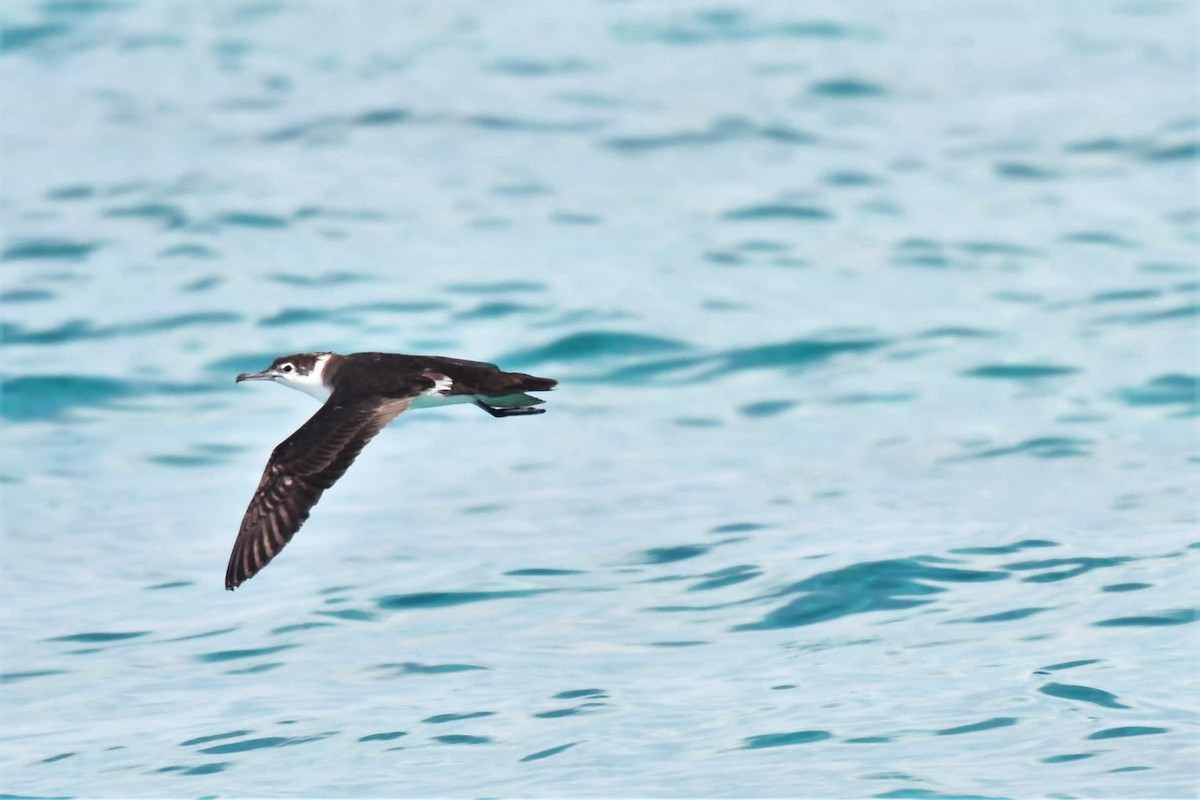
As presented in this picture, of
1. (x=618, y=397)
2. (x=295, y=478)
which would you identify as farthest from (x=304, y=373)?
(x=618, y=397)

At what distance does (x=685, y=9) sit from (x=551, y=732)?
53.6 ft

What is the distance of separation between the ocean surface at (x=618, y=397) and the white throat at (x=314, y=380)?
3.80 ft

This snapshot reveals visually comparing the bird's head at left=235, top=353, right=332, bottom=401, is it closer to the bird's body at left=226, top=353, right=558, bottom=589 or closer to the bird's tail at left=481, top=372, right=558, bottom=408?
the bird's body at left=226, top=353, right=558, bottom=589

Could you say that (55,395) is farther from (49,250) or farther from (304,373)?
(304,373)

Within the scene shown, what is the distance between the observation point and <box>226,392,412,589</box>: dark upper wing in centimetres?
873

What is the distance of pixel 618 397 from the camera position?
548 inches

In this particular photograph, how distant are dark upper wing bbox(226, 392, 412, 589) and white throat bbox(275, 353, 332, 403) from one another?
810 mm

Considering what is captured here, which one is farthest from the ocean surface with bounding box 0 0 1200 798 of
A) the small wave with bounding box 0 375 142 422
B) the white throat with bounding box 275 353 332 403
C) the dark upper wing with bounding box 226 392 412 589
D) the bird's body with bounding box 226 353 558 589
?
the white throat with bounding box 275 353 332 403

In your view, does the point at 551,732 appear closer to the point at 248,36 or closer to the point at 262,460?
the point at 262,460

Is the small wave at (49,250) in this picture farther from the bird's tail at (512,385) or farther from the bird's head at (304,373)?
the bird's tail at (512,385)

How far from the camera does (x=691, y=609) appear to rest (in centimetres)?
1008

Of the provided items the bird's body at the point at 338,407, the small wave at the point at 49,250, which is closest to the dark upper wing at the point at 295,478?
the bird's body at the point at 338,407

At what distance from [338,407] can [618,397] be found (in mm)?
4746

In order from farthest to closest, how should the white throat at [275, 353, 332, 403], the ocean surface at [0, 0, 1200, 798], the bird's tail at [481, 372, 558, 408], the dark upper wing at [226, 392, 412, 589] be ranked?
the white throat at [275, 353, 332, 403]
the bird's tail at [481, 372, 558, 408]
the dark upper wing at [226, 392, 412, 589]
the ocean surface at [0, 0, 1200, 798]
